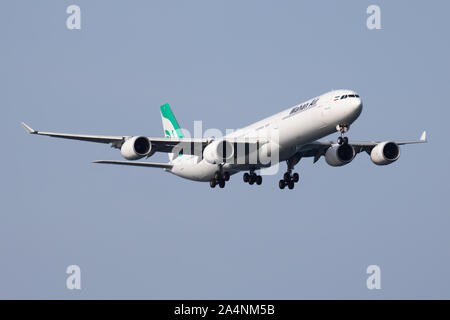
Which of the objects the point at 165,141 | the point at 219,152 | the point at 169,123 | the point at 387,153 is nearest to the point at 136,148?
the point at 165,141

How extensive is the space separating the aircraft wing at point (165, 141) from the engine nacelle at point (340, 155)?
6.44 metres

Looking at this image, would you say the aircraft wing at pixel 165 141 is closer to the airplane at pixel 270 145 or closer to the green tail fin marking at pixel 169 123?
the airplane at pixel 270 145

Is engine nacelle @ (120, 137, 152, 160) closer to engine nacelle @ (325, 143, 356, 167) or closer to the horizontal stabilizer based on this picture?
the horizontal stabilizer

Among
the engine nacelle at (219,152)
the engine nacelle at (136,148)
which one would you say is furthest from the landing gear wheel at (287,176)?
the engine nacelle at (136,148)

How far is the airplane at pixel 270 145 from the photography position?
57969 millimetres

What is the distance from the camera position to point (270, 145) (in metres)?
61.5

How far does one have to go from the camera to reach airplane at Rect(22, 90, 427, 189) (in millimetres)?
57969

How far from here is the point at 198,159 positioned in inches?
2677

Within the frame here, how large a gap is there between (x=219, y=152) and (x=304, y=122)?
24.2ft

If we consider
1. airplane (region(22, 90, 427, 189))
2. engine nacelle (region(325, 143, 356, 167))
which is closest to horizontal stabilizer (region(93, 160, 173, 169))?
airplane (region(22, 90, 427, 189))

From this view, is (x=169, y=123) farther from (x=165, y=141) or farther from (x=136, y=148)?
(x=136, y=148)

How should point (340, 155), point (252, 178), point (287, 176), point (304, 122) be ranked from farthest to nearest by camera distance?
1. point (287, 176)
2. point (252, 178)
3. point (340, 155)
4. point (304, 122)

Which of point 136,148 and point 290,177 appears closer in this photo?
point 136,148
